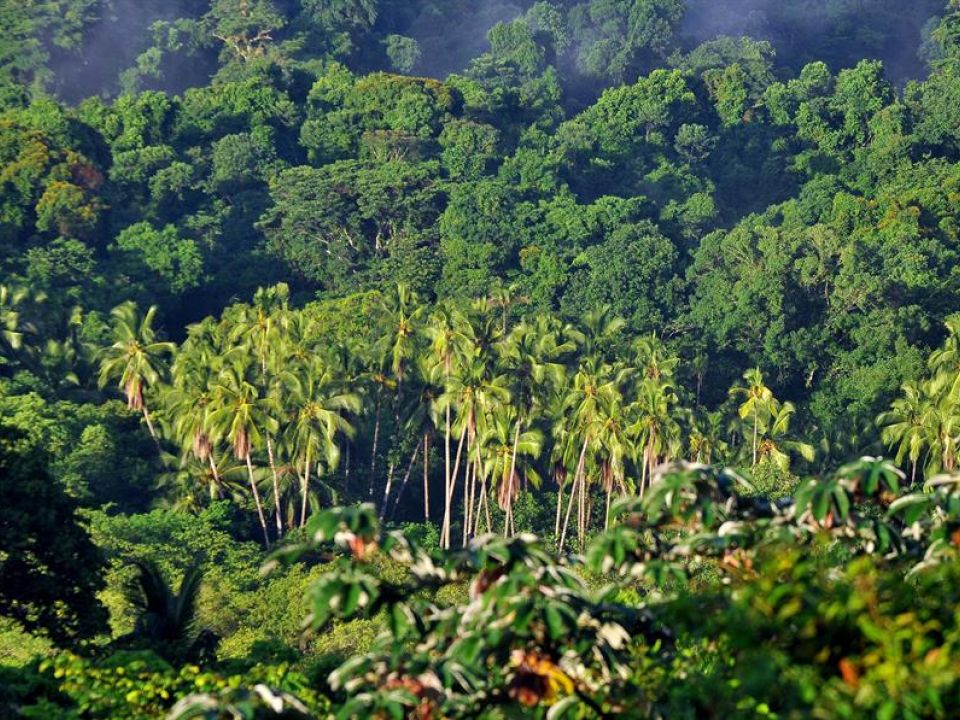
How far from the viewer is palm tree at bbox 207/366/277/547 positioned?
2862 inches

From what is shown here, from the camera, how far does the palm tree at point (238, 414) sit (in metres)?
72.7

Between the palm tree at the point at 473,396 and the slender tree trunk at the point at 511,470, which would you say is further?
the slender tree trunk at the point at 511,470

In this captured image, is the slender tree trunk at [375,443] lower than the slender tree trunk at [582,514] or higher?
higher

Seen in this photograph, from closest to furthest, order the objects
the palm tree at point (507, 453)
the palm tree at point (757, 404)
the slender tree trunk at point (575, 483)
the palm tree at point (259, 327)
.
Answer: the slender tree trunk at point (575, 483) → the palm tree at point (507, 453) → the palm tree at point (259, 327) → the palm tree at point (757, 404)

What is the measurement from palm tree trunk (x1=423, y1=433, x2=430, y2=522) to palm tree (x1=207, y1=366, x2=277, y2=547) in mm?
8286

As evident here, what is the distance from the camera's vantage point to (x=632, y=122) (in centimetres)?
13575

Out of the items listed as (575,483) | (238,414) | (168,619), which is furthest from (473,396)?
(168,619)

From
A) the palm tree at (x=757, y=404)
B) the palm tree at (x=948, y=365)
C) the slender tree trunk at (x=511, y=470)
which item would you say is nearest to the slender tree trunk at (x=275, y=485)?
the slender tree trunk at (x=511, y=470)

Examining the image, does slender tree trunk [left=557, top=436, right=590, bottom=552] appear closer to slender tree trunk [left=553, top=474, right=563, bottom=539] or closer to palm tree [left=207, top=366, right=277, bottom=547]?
slender tree trunk [left=553, top=474, right=563, bottom=539]

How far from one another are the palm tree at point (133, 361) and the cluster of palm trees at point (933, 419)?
27.4 metres

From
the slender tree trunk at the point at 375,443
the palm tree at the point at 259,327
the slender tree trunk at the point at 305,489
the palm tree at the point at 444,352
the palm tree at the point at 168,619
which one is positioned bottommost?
the palm tree at the point at 168,619

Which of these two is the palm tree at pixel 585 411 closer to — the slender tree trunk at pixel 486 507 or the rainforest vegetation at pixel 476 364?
the rainforest vegetation at pixel 476 364


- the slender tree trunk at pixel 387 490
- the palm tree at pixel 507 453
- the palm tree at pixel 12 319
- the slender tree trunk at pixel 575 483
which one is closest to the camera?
the slender tree trunk at pixel 575 483

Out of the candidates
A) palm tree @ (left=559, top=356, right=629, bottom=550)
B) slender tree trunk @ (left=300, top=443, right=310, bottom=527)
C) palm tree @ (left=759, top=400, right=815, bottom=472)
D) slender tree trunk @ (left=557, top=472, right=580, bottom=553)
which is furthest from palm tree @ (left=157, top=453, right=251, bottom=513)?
palm tree @ (left=759, top=400, right=815, bottom=472)
